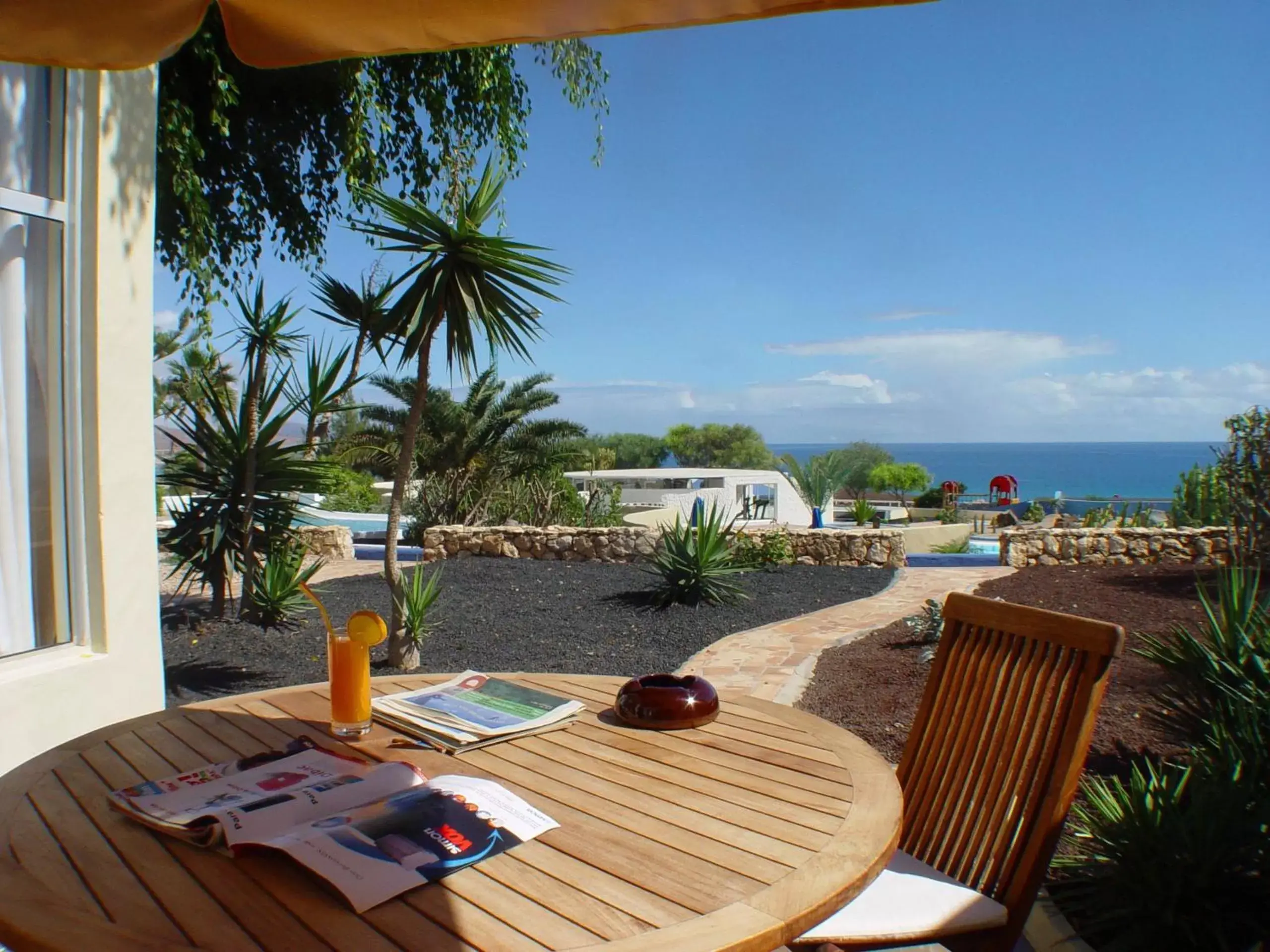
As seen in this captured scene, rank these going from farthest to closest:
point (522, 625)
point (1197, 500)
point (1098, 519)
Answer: point (1098, 519)
point (1197, 500)
point (522, 625)

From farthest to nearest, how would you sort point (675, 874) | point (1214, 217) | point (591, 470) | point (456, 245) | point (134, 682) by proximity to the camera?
1. point (1214, 217)
2. point (591, 470)
3. point (456, 245)
4. point (134, 682)
5. point (675, 874)

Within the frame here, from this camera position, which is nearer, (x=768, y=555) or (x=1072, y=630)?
(x=1072, y=630)

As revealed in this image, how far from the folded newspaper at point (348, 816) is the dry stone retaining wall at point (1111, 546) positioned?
1051cm

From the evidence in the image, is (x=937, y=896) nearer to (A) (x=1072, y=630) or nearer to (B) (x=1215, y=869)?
(A) (x=1072, y=630)

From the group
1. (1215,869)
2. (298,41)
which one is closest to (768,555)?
(1215,869)

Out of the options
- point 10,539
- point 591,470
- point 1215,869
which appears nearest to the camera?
point 1215,869

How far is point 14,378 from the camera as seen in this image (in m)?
3.09

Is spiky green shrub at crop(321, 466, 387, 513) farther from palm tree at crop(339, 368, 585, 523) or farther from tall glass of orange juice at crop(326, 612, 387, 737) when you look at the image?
tall glass of orange juice at crop(326, 612, 387, 737)

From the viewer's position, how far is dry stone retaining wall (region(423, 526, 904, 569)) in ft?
31.5

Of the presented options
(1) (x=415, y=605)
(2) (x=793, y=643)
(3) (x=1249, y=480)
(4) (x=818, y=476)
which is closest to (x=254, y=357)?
(1) (x=415, y=605)

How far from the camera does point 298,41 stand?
1656 millimetres

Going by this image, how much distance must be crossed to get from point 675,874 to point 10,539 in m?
3.05

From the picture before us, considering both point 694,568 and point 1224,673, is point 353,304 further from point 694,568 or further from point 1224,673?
point 1224,673

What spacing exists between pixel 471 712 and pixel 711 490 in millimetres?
16901
